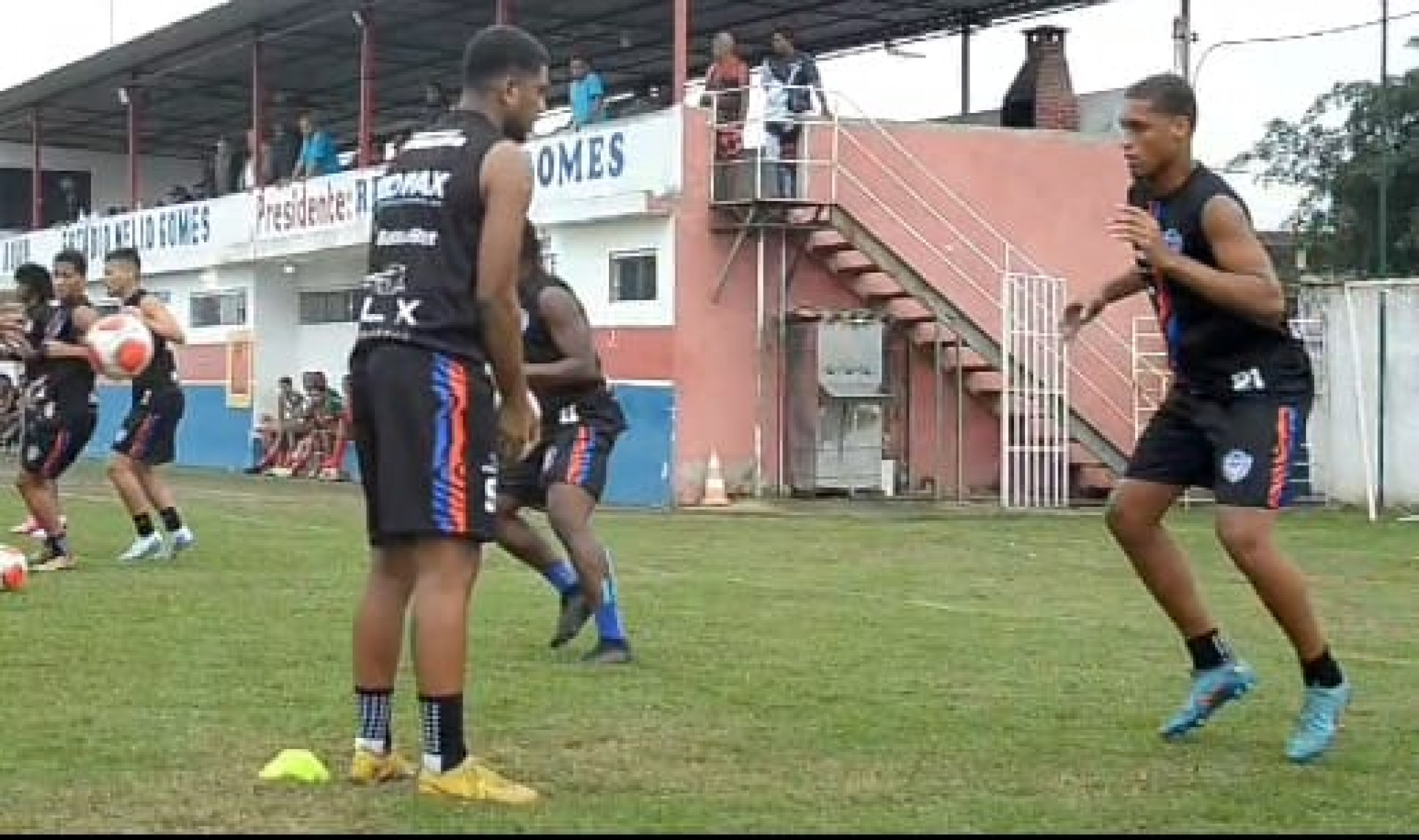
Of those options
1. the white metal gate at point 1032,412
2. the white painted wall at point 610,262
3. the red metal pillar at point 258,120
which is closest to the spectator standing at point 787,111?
the white painted wall at point 610,262

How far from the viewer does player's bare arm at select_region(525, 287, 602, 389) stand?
27.5 ft

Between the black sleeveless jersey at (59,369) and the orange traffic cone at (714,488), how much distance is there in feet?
34.0

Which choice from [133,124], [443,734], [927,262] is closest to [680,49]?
[927,262]

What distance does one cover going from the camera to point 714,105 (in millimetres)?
23094

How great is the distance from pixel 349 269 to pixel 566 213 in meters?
8.40

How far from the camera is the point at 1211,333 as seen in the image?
6.55 m

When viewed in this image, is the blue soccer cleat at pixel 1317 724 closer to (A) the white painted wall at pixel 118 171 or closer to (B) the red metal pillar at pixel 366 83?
(B) the red metal pillar at pixel 366 83

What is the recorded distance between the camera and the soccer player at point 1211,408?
6363 millimetres

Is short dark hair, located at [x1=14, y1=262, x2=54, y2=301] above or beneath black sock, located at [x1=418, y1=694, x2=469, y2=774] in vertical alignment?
above

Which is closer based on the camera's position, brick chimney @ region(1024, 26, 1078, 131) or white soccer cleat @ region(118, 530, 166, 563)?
white soccer cleat @ region(118, 530, 166, 563)

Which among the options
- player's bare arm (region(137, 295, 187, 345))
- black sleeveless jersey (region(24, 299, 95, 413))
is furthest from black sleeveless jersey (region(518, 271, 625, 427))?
black sleeveless jersey (region(24, 299, 95, 413))

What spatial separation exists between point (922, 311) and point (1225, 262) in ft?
55.2

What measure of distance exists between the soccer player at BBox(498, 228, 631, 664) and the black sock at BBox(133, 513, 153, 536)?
4.90 meters

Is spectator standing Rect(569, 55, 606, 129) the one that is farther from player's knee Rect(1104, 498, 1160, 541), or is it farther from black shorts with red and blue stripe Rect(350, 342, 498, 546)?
black shorts with red and blue stripe Rect(350, 342, 498, 546)
